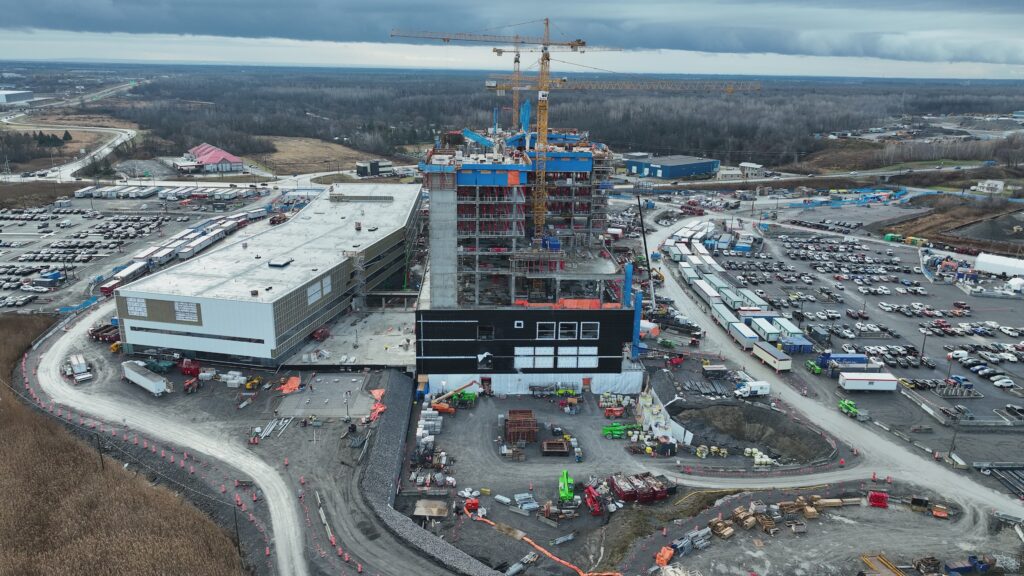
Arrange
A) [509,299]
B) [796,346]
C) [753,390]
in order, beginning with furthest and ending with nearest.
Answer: [796,346]
[509,299]
[753,390]

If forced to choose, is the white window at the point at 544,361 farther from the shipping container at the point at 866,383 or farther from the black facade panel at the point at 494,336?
the shipping container at the point at 866,383

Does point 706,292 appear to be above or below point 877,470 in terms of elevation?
above

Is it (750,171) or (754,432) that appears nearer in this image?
(754,432)

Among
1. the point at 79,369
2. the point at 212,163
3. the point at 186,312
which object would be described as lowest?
the point at 79,369

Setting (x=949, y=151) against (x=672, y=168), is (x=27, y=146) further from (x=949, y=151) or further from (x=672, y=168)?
(x=949, y=151)

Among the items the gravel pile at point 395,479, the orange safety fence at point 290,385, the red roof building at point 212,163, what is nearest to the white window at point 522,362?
the gravel pile at point 395,479

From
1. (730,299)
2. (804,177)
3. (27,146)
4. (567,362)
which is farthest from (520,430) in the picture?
(27,146)
